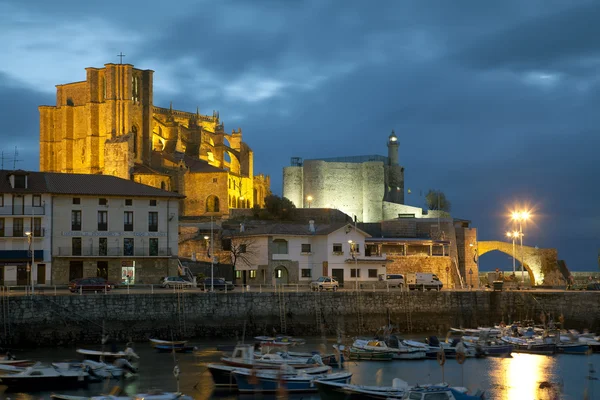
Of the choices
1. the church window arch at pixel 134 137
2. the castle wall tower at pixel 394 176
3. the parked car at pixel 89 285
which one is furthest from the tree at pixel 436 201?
the parked car at pixel 89 285

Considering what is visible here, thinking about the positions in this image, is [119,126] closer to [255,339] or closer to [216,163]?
[216,163]

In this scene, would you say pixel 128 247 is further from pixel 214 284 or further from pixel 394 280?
pixel 394 280

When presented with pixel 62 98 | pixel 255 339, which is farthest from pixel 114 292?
pixel 62 98

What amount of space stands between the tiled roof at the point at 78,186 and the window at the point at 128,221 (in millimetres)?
1367

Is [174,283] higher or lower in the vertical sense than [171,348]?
higher

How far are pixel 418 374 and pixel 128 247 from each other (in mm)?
27379

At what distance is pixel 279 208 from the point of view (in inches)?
4097

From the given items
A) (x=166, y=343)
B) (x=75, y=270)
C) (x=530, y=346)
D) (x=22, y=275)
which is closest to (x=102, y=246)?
(x=75, y=270)

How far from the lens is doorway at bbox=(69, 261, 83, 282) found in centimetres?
6109

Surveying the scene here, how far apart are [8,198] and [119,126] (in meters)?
49.7

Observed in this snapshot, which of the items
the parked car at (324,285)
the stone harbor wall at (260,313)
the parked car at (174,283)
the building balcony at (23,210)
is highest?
the building balcony at (23,210)

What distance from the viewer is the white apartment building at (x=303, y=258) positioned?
220 feet

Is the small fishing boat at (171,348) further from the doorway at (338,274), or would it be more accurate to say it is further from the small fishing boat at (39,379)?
A: the doorway at (338,274)

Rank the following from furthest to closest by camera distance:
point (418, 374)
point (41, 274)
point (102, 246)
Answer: point (102, 246)
point (41, 274)
point (418, 374)
